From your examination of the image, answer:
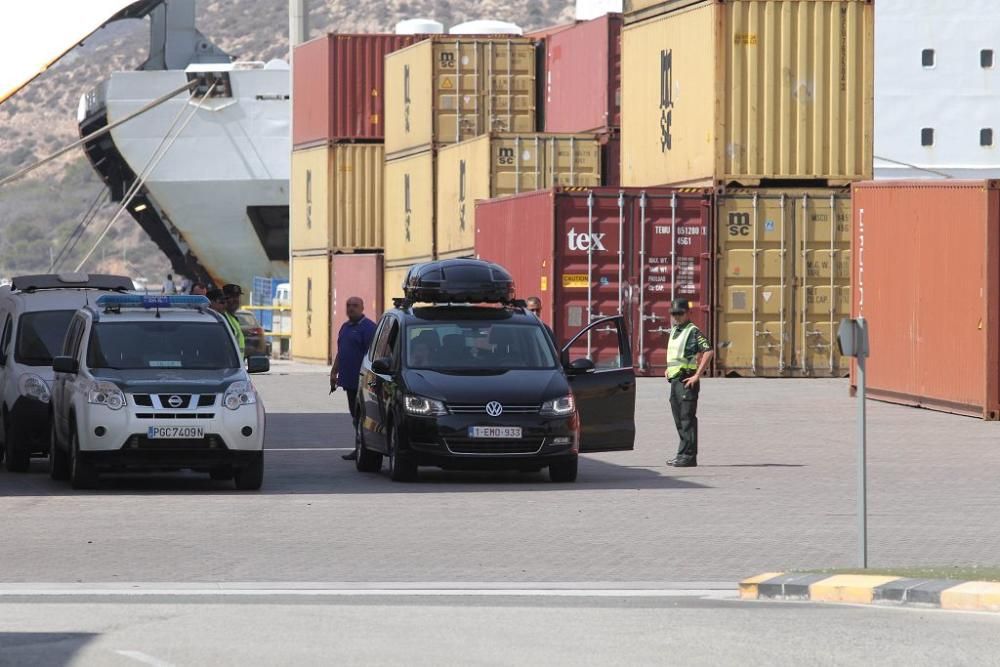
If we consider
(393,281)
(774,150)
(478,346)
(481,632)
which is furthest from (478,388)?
(393,281)

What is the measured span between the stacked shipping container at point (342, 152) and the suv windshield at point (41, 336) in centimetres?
3236

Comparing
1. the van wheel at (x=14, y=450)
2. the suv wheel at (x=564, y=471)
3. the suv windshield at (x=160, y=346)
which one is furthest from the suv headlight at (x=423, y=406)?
the van wheel at (x=14, y=450)

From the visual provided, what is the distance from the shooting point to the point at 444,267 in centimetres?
2031

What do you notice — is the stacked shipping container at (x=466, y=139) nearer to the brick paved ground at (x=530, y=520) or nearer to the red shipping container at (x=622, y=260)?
the red shipping container at (x=622, y=260)

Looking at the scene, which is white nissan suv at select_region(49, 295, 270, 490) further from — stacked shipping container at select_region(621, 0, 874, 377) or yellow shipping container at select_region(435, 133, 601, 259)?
yellow shipping container at select_region(435, 133, 601, 259)

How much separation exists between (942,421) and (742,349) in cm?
940

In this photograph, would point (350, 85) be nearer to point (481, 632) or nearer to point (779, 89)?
point (779, 89)

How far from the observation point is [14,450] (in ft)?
66.7

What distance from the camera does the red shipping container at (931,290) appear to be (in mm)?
27109

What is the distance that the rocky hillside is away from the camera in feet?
566

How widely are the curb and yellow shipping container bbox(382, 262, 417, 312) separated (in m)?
37.7

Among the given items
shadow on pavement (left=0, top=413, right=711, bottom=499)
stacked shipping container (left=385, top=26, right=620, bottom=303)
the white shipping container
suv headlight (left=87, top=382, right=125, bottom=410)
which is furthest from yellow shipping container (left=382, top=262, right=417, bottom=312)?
suv headlight (left=87, top=382, right=125, bottom=410)

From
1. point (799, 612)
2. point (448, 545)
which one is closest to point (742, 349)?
point (448, 545)

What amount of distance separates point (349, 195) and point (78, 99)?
437 feet
